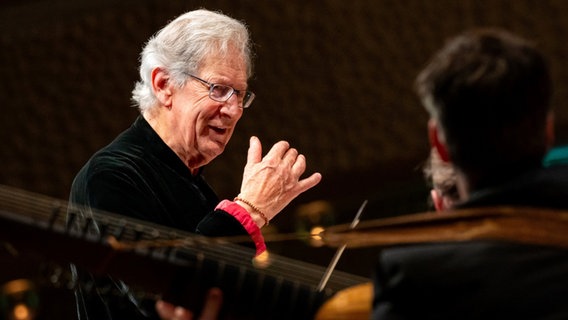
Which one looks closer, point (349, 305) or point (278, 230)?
point (349, 305)

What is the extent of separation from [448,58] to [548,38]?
335 cm

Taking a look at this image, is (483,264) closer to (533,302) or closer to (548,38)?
(533,302)

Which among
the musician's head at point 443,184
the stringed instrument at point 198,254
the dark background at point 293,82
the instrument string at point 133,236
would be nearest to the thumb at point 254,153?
the musician's head at point 443,184

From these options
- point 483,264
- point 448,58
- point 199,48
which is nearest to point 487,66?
point 448,58

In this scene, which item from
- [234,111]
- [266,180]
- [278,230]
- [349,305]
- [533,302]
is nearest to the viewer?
[533,302]

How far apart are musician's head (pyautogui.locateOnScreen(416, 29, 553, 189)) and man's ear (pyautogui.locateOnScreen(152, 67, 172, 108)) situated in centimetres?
106

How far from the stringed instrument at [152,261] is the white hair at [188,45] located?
0.83m

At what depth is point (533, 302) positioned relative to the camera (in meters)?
1.31

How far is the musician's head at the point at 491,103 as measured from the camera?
137cm

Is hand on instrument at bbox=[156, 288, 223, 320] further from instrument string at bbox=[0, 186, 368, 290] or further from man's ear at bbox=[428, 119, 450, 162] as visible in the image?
man's ear at bbox=[428, 119, 450, 162]

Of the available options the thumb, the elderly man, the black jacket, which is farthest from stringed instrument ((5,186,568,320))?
the thumb

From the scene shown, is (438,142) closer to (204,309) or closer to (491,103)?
(491,103)

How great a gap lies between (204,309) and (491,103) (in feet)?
1.64

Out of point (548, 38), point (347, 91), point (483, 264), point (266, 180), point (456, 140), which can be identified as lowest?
point (347, 91)
